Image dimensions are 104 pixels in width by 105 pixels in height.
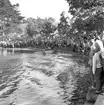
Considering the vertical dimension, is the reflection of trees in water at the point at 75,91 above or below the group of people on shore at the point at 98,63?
below

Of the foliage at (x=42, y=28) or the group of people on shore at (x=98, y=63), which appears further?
the foliage at (x=42, y=28)

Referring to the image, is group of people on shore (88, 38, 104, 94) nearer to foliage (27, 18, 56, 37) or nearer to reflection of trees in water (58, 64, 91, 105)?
reflection of trees in water (58, 64, 91, 105)

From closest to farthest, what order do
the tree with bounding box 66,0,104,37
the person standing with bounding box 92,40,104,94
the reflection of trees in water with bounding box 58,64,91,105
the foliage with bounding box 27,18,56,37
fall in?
the person standing with bounding box 92,40,104,94 → the reflection of trees in water with bounding box 58,64,91,105 → the tree with bounding box 66,0,104,37 → the foliage with bounding box 27,18,56,37

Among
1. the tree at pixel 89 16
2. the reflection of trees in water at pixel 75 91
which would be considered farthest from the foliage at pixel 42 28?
the reflection of trees in water at pixel 75 91

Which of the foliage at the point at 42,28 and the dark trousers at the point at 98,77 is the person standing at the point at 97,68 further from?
the foliage at the point at 42,28

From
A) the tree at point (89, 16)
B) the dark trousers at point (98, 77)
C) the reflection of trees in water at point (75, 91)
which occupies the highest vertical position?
the tree at point (89, 16)

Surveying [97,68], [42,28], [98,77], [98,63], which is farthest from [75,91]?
[42,28]

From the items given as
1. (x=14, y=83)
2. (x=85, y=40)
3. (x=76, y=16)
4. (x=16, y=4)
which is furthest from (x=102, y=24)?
(x=16, y=4)

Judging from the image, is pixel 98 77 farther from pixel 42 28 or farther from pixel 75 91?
pixel 42 28

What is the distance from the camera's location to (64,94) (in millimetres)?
11422

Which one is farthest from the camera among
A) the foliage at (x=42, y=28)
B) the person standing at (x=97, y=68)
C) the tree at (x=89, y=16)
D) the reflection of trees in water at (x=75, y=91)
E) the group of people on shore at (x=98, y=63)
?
the foliage at (x=42, y=28)

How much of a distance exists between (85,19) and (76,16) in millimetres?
2253

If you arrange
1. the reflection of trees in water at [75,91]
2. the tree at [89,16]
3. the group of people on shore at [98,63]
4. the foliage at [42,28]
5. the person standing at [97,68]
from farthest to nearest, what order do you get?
the foliage at [42,28] < the tree at [89,16] < the reflection of trees in water at [75,91] < the person standing at [97,68] < the group of people on shore at [98,63]

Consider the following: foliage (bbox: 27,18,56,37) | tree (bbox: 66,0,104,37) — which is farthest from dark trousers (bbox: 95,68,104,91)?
foliage (bbox: 27,18,56,37)
